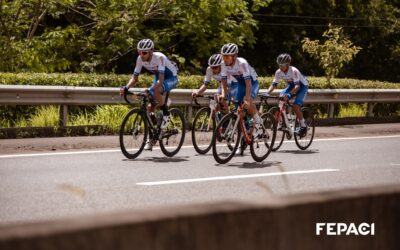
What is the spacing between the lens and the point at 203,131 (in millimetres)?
12320

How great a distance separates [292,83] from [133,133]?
3662 millimetres

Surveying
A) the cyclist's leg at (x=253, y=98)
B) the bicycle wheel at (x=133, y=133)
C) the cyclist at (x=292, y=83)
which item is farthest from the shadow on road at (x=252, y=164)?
the cyclist at (x=292, y=83)

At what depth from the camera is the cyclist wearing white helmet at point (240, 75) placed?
11156mm

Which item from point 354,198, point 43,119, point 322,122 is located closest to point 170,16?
point 322,122

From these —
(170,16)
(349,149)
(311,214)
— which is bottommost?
(349,149)

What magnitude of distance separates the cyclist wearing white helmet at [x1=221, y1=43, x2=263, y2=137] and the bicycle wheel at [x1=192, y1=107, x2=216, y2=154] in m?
0.67

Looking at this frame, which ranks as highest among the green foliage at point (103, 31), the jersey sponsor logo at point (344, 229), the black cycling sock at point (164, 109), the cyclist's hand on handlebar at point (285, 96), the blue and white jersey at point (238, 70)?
the green foliage at point (103, 31)

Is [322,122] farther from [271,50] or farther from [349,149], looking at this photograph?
[271,50]

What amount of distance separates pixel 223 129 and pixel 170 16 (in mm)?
11620

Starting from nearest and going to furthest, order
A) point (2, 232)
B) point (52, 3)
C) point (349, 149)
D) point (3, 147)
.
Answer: point (2, 232)
point (3, 147)
point (349, 149)
point (52, 3)

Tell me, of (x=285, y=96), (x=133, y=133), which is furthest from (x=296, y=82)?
(x=133, y=133)

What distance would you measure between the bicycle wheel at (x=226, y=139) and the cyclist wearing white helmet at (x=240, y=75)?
31 cm

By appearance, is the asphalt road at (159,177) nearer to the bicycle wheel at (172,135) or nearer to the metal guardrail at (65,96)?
the bicycle wheel at (172,135)

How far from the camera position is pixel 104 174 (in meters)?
9.61
